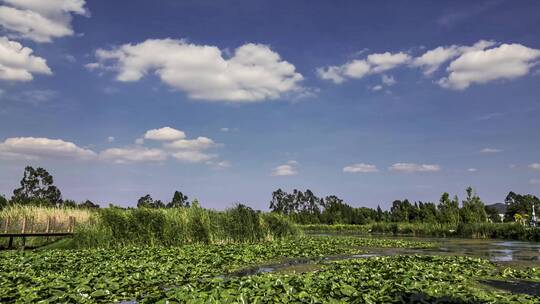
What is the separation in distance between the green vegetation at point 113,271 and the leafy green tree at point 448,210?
3281 centimetres

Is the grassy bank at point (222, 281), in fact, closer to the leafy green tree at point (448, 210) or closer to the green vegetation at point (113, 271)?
the green vegetation at point (113, 271)

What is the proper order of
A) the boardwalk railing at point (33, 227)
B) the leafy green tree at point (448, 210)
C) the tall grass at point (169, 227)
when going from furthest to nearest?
the leafy green tree at point (448, 210) → the boardwalk railing at point (33, 227) → the tall grass at point (169, 227)

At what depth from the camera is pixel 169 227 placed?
80.7ft

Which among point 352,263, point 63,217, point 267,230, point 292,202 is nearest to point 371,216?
point 292,202

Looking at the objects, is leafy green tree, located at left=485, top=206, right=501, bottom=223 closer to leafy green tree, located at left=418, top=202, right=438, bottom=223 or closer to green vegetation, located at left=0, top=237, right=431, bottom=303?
leafy green tree, located at left=418, top=202, right=438, bottom=223

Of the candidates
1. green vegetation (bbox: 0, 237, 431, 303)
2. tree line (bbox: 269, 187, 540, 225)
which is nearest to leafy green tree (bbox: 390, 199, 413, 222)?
tree line (bbox: 269, 187, 540, 225)

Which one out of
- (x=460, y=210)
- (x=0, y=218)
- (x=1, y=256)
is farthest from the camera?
(x=460, y=210)

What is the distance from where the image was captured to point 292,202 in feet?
367

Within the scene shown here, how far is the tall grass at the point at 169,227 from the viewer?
75.4ft

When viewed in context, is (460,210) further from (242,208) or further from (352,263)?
(352,263)

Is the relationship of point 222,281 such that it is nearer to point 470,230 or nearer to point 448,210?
point 470,230

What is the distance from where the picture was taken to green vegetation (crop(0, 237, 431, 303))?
9945mm

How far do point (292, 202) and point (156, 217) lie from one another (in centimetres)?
8906

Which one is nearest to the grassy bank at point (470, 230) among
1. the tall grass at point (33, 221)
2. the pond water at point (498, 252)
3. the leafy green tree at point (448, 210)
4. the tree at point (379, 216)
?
the leafy green tree at point (448, 210)
